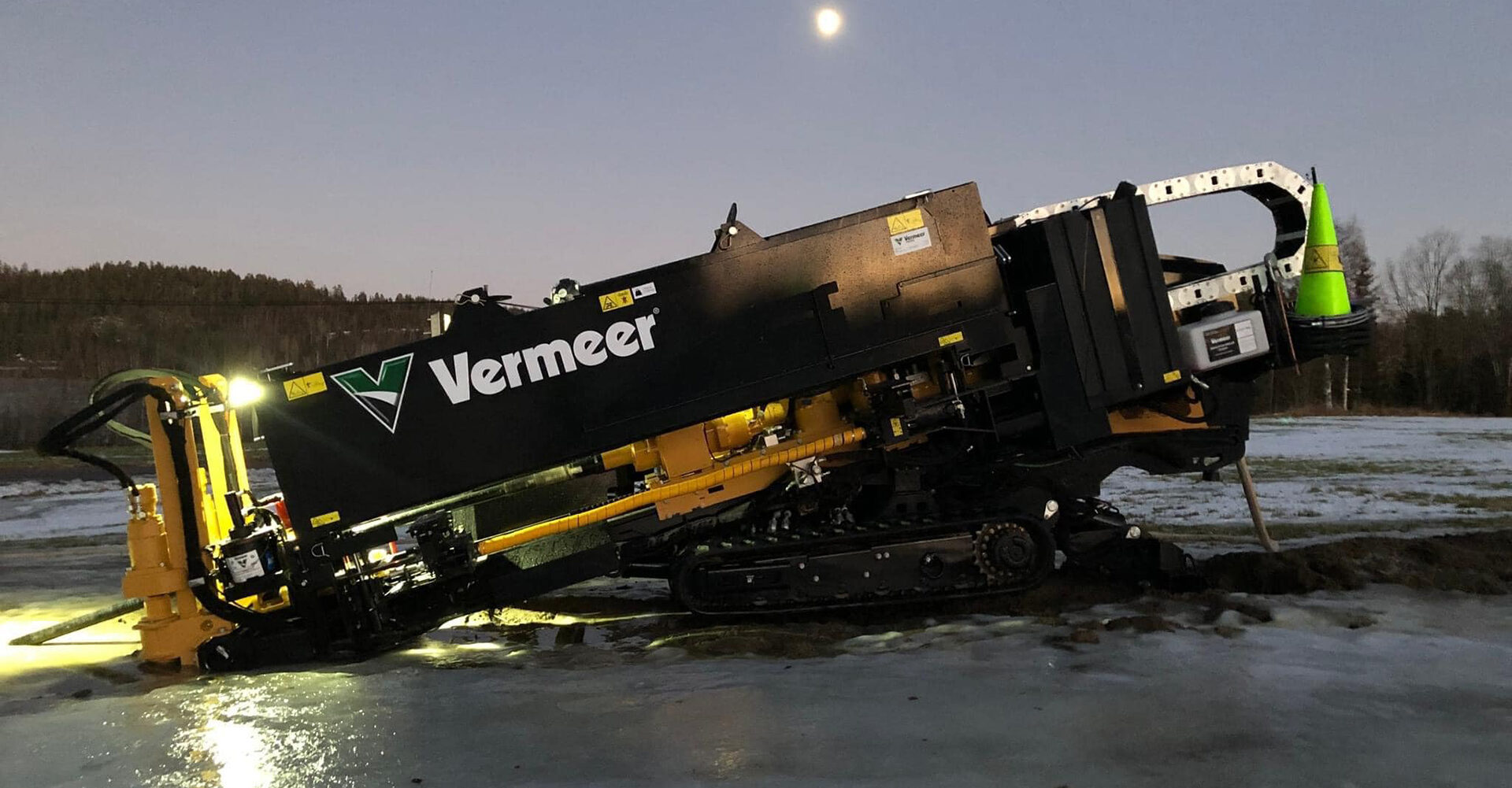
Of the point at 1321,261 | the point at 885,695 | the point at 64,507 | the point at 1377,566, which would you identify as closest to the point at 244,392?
the point at 885,695

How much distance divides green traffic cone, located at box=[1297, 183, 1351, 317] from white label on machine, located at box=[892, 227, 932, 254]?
2590mm

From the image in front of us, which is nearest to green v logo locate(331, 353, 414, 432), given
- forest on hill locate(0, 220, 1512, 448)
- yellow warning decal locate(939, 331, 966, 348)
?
yellow warning decal locate(939, 331, 966, 348)

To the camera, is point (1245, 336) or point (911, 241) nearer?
point (911, 241)

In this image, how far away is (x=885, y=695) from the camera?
4.01 m

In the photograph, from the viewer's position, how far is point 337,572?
211 inches

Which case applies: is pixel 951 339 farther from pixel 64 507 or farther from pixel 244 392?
pixel 64 507

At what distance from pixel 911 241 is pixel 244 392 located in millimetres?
4124

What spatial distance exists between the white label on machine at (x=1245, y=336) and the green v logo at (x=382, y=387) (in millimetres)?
5221

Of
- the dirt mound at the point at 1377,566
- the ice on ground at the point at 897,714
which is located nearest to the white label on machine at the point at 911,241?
the ice on ground at the point at 897,714

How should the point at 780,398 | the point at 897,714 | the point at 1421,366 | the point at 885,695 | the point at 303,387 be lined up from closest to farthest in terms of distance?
the point at 897,714 → the point at 885,695 → the point at 303,387 → the point at 780,398 → the point at 1421,366

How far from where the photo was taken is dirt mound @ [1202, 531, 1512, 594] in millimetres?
5594

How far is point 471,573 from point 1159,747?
3.96m

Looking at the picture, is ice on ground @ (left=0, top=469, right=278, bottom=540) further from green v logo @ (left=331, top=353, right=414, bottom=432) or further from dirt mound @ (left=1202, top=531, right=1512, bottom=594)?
dirt mound @ (left=1202, top=531, right=1512, bottom=594)

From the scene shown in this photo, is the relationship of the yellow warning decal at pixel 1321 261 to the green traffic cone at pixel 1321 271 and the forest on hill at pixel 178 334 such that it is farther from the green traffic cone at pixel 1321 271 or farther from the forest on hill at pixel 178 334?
the forest on hill at pixel 178 334
